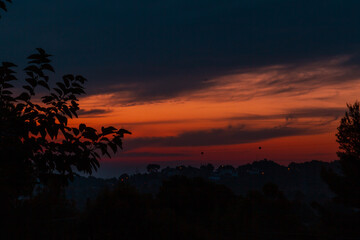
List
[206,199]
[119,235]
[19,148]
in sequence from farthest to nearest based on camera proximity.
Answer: [206,199] < [119,235] < [19,148]

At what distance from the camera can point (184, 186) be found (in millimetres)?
37438

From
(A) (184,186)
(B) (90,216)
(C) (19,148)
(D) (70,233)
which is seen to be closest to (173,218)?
(B) (90,216)

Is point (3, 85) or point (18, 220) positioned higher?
point (3, 85)

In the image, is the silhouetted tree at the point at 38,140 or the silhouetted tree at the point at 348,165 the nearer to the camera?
the silhouetted tree at the point at 38,140

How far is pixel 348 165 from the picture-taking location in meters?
37.2

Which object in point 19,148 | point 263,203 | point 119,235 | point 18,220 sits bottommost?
point 263,203

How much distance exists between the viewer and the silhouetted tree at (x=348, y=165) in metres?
36.3

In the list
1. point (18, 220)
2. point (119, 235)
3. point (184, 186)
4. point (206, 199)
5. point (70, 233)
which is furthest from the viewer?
point (184, 186)

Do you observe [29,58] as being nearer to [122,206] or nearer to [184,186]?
[122,206]

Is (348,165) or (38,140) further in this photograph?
(348,165)

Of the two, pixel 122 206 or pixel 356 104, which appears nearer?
pixel 122 206

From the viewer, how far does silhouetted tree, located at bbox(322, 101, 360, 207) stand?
36.3 metres

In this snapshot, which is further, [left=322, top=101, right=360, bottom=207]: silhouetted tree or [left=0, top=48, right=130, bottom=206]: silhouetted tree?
[left=322, top=101, right=360, bottom=207]: silhouetted tree

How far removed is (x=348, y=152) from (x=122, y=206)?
31.0 m
